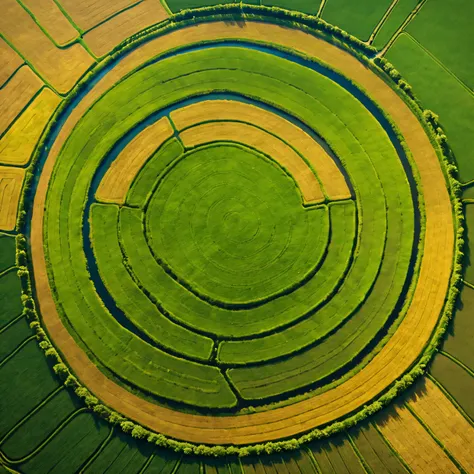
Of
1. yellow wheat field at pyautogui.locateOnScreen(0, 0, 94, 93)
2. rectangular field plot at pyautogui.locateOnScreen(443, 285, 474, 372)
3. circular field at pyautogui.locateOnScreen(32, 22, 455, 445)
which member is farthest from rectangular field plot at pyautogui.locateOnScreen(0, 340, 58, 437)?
rectangular field plot at pyautogui.locateOnScreen(443, 285, 474, 372)

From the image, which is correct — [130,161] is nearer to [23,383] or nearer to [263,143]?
[263,143]

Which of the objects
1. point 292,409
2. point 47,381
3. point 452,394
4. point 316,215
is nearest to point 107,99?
point 316,215

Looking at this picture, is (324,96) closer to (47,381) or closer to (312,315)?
(312,315)

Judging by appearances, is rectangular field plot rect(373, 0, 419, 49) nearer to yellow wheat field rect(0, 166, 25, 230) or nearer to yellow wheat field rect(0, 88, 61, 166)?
yellow wheat field rect(0, 88, 61, 166)

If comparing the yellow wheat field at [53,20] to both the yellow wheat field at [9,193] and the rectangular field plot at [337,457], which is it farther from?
the rectangular field plot at [337,457]

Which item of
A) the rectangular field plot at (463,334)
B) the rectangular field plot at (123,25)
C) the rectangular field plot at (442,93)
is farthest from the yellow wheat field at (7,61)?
the rectangular field plot at (463,334)
